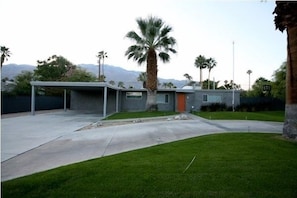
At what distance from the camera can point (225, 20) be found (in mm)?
12320

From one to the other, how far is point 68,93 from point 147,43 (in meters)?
17.2

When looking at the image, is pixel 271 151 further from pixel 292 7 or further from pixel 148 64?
pixel 148 64

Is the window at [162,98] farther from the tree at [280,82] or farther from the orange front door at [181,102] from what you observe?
the tree at [280,82]

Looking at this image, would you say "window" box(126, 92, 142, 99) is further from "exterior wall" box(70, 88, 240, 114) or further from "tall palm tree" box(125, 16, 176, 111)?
"tall palm tree" box(125, 16, 176, 111)

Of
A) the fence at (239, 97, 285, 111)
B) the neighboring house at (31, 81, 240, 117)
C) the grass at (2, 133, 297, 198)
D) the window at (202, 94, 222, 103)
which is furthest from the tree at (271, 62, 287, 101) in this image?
the grass at (2, 133, 297, 198)

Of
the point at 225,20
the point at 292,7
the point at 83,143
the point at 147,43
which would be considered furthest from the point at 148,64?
the point at 292,7

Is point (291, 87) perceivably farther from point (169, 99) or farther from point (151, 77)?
point (169, 99)

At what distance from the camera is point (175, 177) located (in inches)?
192

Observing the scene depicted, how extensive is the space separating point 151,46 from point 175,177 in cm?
1961

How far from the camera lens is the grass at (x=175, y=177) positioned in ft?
13.8

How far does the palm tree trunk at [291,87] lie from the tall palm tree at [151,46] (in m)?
15.5

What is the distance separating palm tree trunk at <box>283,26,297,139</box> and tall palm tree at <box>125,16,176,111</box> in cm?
1555

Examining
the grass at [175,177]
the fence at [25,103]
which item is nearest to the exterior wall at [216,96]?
the fence at [25,103]

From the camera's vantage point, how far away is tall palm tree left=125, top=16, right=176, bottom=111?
76.2 feet
